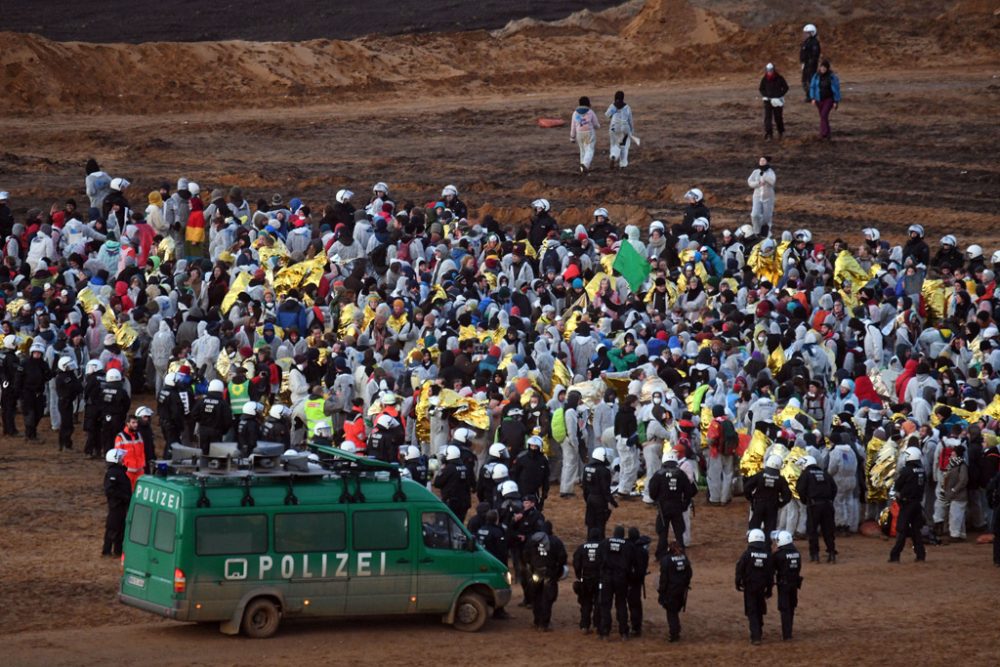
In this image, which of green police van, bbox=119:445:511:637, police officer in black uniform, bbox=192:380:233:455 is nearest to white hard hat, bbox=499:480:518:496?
green police van, bbox=119:445:511:637

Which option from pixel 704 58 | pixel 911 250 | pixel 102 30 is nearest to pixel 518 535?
pixel 911 250

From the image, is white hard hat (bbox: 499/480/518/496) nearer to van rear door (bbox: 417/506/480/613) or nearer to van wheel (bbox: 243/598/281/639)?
van rear door (bbox: 417/506/480/613)

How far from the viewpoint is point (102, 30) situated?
5538 cm

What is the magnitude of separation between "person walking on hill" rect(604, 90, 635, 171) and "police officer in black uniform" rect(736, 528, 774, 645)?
1956 cm

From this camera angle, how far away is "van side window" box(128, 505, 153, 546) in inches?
755

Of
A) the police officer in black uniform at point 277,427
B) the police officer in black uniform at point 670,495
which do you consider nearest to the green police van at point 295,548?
the police officer in black uniform at point 670,495

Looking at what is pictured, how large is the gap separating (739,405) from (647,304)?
15.1 ft

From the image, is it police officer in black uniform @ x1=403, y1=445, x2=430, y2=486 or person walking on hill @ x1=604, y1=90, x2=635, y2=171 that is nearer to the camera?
police officer in black uniform @ x1=403, y1=445, x2=430, y2=486

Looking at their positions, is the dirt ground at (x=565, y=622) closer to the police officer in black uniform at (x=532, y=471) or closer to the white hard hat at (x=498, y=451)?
the police officer in black uniform at (x=532, y=471)

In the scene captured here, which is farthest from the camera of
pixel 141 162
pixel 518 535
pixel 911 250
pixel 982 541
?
pixel 141 162

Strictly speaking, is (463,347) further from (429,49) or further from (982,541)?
(429,49)

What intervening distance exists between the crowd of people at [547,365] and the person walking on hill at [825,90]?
23.3 ft

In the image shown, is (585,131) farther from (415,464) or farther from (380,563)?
(380,563)

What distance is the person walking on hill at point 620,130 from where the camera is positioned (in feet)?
129
